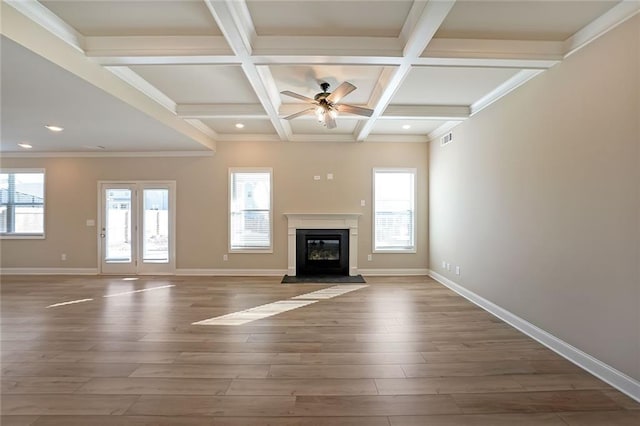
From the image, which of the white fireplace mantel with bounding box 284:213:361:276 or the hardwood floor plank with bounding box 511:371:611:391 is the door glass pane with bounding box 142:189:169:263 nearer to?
the white fireplace mantel with bounding box 284:213:361:276

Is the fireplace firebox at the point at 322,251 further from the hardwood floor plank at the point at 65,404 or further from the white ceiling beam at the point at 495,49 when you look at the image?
the hardwood floor plank at the point at 65,404

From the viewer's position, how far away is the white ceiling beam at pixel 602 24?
2.22m

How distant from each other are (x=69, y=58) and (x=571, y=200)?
4.67 metres

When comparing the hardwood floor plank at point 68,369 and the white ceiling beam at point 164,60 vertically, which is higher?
the white ceiling beam at point 164,60

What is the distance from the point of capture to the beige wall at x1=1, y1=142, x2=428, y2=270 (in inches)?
247

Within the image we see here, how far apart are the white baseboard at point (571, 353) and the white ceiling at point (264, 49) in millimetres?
2670

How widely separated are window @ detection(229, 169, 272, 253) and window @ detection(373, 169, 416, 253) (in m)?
2.31

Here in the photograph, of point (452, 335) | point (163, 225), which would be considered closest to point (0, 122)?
point (163, 225)

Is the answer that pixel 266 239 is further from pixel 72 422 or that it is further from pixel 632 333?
pixel 632 333

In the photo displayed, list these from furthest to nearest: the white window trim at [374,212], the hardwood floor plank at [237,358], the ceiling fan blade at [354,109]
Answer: the white window trim at [374,212] < the ceiling fan blade at [354,109] < the hardwood floor plank at [237,358]

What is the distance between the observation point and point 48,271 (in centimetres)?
635

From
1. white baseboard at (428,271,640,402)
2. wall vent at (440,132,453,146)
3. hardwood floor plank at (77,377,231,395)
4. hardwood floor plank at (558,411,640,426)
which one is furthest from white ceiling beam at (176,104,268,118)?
hardwood floor plank at (558,411,640,426)

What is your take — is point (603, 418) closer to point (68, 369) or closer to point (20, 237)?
point (68, 369)

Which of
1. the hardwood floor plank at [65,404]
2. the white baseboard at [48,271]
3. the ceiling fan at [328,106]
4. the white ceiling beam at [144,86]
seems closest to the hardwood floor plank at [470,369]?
the hardwood floor plank at [65,404]
